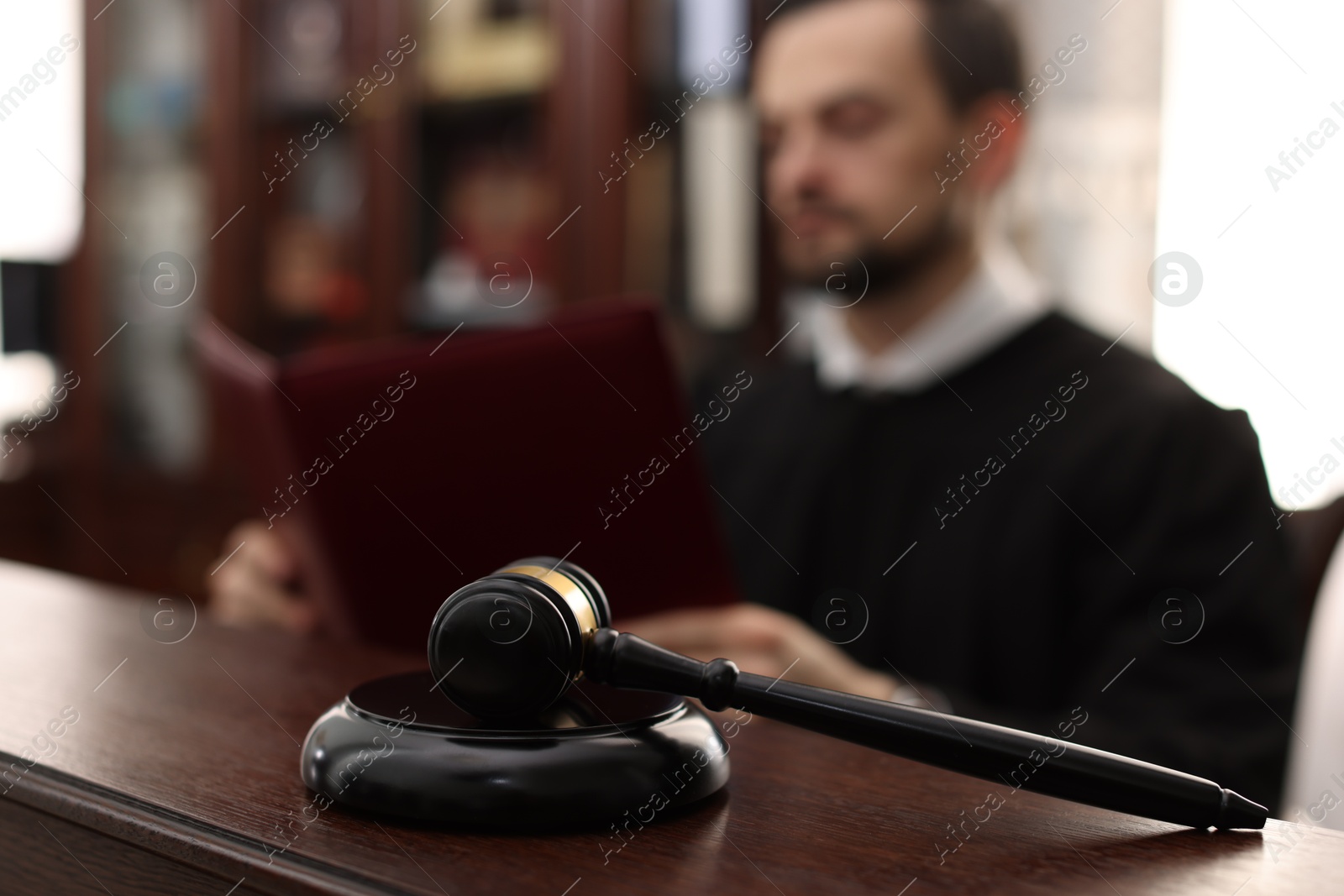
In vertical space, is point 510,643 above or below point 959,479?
below

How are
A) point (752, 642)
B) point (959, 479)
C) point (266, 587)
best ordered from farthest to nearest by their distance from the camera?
point (959, 479) → point (266, 587) → point (752, 642)

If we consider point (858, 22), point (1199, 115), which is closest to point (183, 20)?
point (858, 22)

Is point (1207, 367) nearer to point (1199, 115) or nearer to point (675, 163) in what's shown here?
point (1199, 115)

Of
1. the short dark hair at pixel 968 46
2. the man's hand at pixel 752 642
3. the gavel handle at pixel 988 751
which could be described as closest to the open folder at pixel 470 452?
the man's hand at pixel 752 642

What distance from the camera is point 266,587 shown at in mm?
1324

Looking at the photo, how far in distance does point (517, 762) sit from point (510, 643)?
0.04 m

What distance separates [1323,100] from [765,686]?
1.90m

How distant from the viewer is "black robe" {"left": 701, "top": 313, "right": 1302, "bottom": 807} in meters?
1.36

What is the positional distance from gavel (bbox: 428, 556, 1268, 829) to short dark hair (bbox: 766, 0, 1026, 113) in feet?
5.13

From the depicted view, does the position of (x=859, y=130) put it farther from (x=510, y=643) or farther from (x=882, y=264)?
(x=510, y=643)

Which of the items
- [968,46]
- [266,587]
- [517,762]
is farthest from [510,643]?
[968,46]

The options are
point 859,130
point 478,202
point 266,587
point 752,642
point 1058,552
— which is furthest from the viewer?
point 478,202

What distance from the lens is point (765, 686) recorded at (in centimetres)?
45

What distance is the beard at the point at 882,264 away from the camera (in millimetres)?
1851
